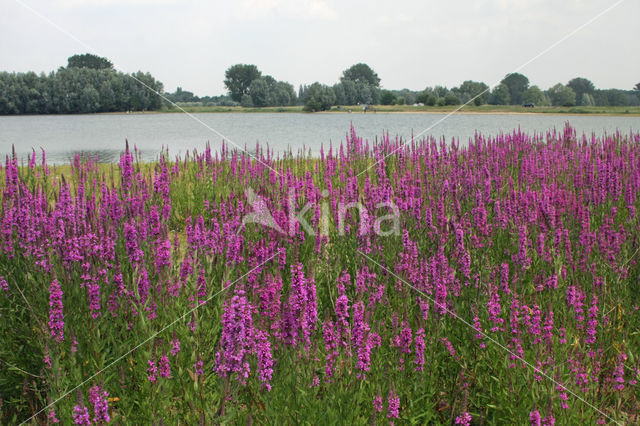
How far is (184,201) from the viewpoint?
25.8ft

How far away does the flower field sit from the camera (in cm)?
264

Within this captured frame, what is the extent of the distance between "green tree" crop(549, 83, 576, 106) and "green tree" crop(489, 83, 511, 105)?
35.0 feet

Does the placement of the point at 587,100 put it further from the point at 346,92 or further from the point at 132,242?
the point at 132,242

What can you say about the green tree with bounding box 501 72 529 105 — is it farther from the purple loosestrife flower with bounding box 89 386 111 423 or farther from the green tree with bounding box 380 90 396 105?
the purple loosestrife flower with bounding box 89 386 111 423

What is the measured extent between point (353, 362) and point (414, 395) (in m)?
0.44

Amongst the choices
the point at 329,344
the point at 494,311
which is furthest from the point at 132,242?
the point at 494,311

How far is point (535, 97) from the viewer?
29.7 meters

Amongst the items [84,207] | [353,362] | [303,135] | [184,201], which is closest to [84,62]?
[303,135]

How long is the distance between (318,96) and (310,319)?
1073 centimetres

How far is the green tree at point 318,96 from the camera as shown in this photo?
11.8 metres

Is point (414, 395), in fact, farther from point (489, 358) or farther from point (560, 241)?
point (560, 241)

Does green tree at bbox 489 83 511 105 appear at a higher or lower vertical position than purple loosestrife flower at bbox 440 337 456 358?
higher

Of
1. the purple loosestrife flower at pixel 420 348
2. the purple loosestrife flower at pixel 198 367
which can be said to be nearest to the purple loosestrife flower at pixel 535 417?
the purple loosestrife flower at pixel 420 348

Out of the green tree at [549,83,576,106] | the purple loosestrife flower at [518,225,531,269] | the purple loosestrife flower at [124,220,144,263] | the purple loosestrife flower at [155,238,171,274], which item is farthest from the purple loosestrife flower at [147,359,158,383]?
the green tree at [549,83,576,106]
